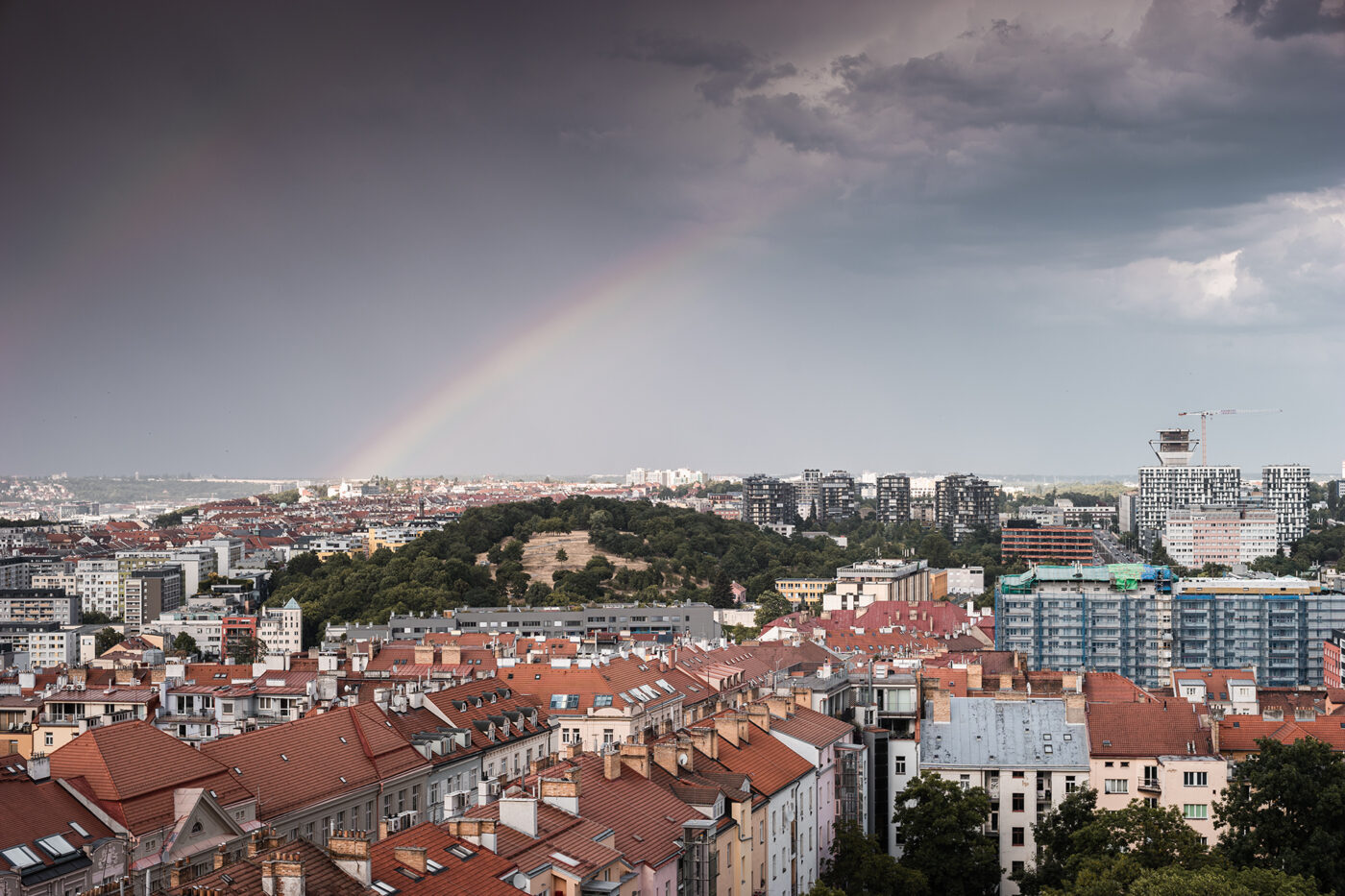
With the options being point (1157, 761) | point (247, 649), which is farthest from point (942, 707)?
point (247, 649)

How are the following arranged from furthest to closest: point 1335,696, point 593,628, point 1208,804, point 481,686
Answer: point 593,628, point 1335,696, point 481,686, point 1208,804

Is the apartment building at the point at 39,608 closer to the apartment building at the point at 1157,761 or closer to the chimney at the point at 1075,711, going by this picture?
the chimney at the point at 1075,711

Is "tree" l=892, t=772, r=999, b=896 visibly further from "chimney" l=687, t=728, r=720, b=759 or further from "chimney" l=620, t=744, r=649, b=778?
"chimney" l=620, t=744, r=649, b=778

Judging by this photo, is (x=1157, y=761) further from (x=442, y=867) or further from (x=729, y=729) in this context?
(x=442, y=867)

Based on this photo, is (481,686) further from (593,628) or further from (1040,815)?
(593,628)

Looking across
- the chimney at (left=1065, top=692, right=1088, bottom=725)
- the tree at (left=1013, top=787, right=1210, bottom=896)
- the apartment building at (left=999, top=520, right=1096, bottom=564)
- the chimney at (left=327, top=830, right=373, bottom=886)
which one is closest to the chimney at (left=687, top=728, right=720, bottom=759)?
the tree at (left=1013, top=787, right=1210, bottom=896)

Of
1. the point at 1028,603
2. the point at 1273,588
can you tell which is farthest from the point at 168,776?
the point at 1273,588
